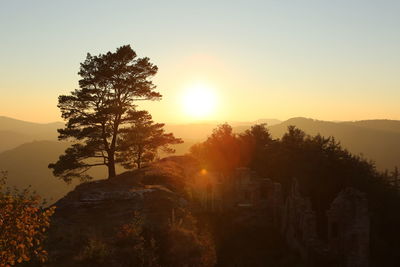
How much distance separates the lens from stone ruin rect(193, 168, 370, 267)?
807 inches

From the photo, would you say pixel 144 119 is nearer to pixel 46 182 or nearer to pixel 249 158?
pixel 249 158

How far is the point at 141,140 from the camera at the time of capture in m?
33.1

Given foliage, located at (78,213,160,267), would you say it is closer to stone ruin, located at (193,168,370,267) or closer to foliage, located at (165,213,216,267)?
foliage, located at (165,213,216,267)

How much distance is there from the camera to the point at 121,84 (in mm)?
29672

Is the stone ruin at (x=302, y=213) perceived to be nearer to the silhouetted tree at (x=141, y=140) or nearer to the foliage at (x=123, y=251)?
the silhouetted tree at (x=141, y=140)

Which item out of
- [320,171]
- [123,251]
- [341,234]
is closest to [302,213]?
[341,234]

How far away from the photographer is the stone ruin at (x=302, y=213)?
20.5m

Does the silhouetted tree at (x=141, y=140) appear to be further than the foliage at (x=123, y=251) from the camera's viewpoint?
Yes

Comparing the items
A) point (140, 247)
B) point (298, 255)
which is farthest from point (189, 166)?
point (140, 247)

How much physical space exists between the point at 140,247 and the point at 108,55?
18814mm

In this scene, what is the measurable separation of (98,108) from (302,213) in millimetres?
17638

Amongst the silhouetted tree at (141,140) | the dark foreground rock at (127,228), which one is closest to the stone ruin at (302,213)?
the dark foreground rock at (127,228)

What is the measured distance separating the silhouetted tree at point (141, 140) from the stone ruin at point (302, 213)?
6985 millimetres

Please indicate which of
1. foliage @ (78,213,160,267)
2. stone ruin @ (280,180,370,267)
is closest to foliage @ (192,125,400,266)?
stone ruin @ (280,180,370,267)
